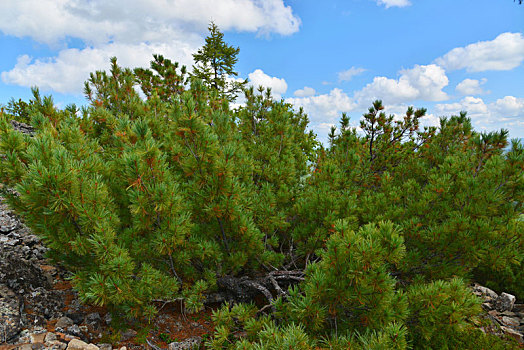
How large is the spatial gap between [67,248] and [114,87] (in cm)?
476

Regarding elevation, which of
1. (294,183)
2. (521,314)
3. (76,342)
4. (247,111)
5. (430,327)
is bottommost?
Answer: (521,314)

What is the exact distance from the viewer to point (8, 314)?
123 inches

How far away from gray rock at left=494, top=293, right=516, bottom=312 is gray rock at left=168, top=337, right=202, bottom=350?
5.68 metres

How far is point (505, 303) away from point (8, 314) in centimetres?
791

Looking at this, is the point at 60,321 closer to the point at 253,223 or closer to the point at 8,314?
the point at 8,314

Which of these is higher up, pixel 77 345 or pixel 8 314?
pixel 8 314

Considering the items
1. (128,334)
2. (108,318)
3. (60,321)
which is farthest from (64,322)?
(128,334)

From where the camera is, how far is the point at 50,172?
244 centimetres

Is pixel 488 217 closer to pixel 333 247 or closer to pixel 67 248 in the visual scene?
pixel 333 247

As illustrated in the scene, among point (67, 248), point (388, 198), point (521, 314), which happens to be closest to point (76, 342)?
point (67, 248)

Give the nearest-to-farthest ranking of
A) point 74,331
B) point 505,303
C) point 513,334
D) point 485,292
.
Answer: point 74,331 → point 513,334 → point 505,303 → point 485,292

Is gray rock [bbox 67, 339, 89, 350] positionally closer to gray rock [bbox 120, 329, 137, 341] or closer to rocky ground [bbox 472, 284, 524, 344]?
gray rock [bbox 120, 329, 137, 341]

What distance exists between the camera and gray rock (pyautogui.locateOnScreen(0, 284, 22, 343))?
2.96 m

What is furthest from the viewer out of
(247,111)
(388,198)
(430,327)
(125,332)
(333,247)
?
(247,111)
